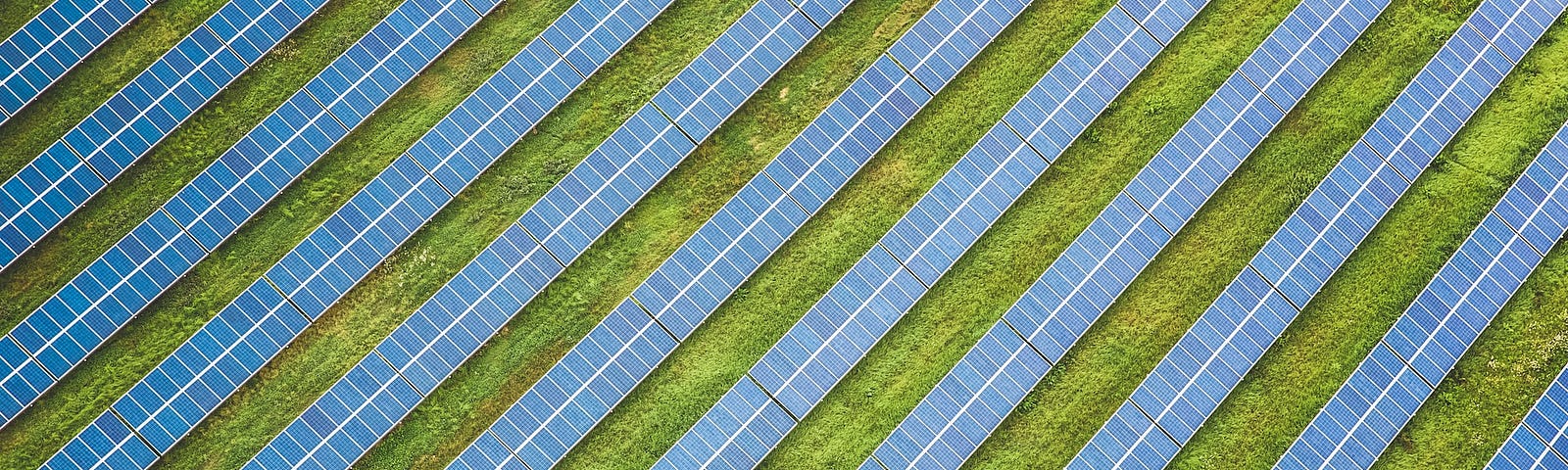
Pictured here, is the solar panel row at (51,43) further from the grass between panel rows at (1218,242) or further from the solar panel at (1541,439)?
the solar panel at (1541,439)

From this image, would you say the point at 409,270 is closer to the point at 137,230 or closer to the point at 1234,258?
the point at 137,230

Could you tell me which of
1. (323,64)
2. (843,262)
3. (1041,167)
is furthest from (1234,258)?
(323,64)

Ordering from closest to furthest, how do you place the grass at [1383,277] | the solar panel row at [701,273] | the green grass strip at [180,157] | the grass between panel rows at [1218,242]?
the solar panel row at [701,273], the green grass strip at [180,157], the grass between panel rows at [1218,242], the grass at [1383,277]

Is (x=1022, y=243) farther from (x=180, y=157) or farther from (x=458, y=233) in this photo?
(x=180, y=157)

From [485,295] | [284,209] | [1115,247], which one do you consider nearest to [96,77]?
[284,209]

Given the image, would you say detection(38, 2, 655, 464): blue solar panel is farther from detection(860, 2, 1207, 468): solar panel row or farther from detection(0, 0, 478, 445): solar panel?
detection(860, 2, 1207, 468): solar panel row

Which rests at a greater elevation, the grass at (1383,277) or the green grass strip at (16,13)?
the grass at (1383,277)

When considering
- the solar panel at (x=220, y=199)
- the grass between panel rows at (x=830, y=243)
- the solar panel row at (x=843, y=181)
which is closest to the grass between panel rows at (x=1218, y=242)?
the solar panel row at (x=843, y=181)

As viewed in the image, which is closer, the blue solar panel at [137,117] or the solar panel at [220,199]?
the solar panel at [220,199]
